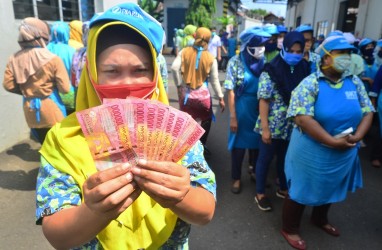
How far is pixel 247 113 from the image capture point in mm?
3748

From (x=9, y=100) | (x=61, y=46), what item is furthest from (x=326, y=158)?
(x=9, y=100)

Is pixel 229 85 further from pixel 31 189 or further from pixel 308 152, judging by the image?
pixel 31 189

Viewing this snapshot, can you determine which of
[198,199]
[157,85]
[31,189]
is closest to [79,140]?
[157,85]

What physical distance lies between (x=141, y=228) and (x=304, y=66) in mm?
2707

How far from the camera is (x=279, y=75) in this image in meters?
3.16

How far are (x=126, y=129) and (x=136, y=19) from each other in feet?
1.70

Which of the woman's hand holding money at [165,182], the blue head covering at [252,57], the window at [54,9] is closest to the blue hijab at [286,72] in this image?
the blue head covering at [252,57]

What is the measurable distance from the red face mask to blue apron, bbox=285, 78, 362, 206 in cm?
180

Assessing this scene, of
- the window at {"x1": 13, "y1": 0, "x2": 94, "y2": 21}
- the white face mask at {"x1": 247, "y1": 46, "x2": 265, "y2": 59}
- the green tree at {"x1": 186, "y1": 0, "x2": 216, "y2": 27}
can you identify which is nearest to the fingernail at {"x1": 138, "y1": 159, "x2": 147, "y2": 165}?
the white face mask at {"x1": 247, "y1": 46, "x2": 265, "y2": 59}

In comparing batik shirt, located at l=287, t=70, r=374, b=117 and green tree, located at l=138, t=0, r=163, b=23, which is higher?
green tree, located at l=138, t=0, r=163, b=23

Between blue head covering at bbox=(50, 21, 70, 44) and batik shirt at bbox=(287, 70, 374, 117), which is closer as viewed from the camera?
batik shirt at bbox=(287, 70, 374, 117)

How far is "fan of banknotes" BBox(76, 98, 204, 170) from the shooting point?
0.93 m

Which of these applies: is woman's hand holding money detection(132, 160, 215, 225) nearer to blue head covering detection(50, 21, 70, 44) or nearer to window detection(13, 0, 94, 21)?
blue head covering detection(50, 21, 70, 44)

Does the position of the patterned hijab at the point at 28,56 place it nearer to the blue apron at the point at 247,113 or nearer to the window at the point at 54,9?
the window at the point at 54,9
